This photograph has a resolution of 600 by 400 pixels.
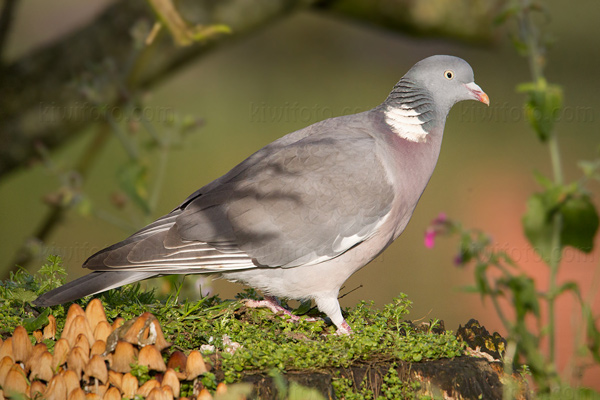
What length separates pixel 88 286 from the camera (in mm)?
2693

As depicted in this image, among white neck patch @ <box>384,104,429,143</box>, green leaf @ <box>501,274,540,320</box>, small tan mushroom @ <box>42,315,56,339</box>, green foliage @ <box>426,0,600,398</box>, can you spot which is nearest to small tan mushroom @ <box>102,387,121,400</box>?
small tan mushroom @ <box>42,315,56,339</box>

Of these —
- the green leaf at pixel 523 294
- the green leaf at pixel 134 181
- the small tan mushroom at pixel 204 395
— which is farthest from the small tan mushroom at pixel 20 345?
the green leaf at pixel 523 294

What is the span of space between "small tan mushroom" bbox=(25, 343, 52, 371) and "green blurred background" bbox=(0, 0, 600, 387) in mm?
2156

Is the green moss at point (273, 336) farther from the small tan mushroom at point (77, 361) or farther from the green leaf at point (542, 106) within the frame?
the green leaf at point (542, 106)

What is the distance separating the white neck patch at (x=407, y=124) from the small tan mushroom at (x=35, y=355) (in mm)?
1812

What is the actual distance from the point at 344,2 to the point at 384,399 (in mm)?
4567

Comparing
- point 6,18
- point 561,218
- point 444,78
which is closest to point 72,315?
point 561,218

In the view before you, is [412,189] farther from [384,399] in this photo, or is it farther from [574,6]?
[574,6]

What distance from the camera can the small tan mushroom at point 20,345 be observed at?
89.6 inches

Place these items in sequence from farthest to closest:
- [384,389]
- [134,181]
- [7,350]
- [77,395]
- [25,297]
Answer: [134,181] → [25,297] → [384,389] → [7,350] → [77,395]

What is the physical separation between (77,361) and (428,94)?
78.6 inches

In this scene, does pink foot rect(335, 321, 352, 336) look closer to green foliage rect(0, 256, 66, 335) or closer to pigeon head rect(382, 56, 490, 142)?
pigeon head rect(382, 56, 490, 142)

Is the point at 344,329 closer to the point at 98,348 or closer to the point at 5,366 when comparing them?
the point at 98,348

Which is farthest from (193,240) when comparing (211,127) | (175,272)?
(211,127)
